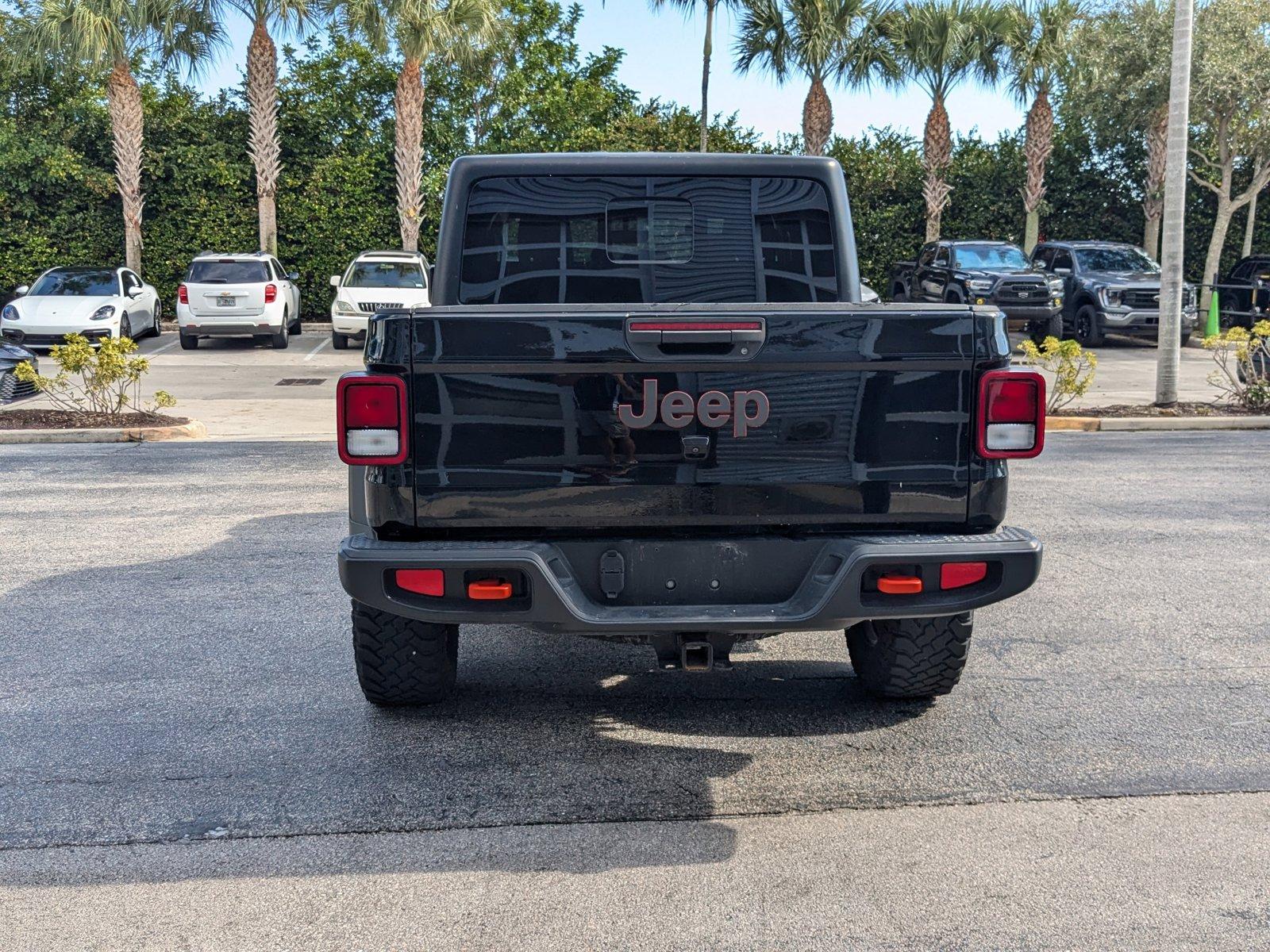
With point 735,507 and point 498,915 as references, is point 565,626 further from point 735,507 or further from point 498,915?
point 498,915

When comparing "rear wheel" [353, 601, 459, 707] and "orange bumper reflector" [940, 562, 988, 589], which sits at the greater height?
"orange bumper reflector" [940, 562, 988, 589]

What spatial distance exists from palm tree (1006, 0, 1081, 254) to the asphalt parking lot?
82.6 feet

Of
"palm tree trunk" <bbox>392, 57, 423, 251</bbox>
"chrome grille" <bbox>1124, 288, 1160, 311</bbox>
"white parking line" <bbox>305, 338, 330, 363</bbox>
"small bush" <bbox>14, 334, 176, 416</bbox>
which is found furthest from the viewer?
"palm tree trunk" <bbox>392, 57, 423, 251</bbox>

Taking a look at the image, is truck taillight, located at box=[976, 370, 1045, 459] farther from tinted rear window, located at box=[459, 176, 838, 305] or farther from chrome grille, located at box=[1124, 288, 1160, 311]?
chrome grille, located at box=[1124, 288, 1160, 311]

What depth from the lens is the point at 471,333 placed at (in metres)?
4.12

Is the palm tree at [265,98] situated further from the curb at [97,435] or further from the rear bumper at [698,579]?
the rear bumper at [698,579]

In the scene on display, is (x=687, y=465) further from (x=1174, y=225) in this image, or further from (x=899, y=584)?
(x=1174, y=225)

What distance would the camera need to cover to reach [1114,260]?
26094mm

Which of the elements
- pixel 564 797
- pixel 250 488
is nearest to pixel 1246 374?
pixel 250 488

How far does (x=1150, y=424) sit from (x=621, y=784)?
492 inches

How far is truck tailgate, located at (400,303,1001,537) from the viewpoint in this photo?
4.13m

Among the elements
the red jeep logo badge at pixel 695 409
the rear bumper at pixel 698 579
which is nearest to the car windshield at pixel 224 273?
the rear bumper at pixel 698 579

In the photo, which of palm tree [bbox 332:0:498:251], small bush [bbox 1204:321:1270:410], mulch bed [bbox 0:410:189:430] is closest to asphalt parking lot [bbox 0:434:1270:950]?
mulch bed [bbox 0:410:189:430]

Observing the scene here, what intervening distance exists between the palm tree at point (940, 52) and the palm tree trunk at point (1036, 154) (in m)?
1.32
